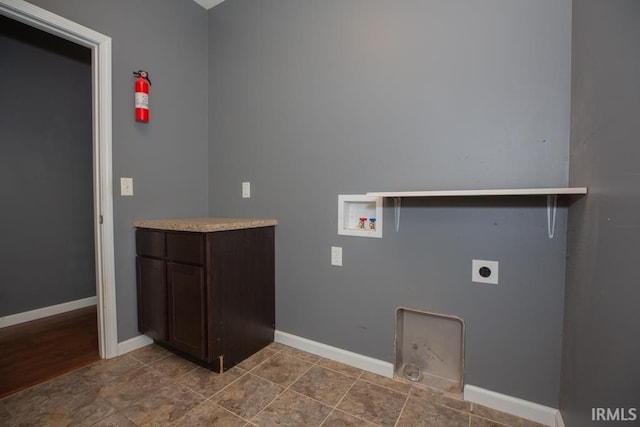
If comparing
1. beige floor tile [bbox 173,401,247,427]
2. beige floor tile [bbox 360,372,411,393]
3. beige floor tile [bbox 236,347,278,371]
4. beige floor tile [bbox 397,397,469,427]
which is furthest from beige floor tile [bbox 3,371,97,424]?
beige floor tile [bbox 397,397,469,427]

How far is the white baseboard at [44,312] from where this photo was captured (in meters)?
2.28

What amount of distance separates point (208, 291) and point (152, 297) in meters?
0.61

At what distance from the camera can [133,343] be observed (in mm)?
1911

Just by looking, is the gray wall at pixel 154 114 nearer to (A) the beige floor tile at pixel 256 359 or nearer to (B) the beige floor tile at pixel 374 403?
(A) the beige floor tile at pixel 256 359

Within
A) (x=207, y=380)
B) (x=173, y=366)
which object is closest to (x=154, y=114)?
(x=173, y=366)

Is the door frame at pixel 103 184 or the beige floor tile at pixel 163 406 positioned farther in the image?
the door frame at pixel 103 184

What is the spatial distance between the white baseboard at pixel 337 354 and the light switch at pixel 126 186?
1485 mm

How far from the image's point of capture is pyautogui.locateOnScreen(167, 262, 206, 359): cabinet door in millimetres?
1578

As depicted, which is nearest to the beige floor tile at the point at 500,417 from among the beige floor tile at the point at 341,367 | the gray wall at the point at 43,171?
the beige floor tile at the point at 341,367

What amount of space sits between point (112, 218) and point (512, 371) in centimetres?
253

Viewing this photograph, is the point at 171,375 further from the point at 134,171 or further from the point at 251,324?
the point at 134,171

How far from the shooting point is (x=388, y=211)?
5.33ft

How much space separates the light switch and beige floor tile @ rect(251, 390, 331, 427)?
1.65 metres

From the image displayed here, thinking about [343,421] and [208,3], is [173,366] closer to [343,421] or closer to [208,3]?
[343,421]
